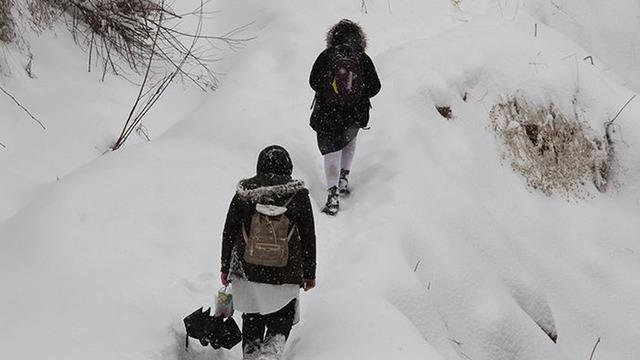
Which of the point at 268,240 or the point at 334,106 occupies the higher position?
the point at 268,240

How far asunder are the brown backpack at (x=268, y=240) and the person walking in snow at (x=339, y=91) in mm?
2023

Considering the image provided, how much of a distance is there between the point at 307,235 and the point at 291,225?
0.12 m

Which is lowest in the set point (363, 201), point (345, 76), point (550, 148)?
point (550, 148)

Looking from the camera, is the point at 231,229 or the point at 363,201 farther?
the point at 363,201

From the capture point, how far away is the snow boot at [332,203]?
5559 millimetres

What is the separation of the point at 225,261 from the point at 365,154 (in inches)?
126

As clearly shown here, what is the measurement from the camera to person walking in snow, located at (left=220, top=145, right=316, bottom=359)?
3330mm

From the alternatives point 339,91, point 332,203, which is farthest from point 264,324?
point 339,91

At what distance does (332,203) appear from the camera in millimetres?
5566

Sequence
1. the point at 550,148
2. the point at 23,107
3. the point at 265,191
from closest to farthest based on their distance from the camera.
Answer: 1. the point at 265,191
2. the point at 23,107
3. the point at 550,148

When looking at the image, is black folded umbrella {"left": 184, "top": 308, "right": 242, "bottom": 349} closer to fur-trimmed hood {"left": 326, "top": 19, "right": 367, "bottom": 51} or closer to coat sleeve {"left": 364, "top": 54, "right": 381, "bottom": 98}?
coat sleeve {"left": 364, "top": 54, "right": 381, "bottom": 98}

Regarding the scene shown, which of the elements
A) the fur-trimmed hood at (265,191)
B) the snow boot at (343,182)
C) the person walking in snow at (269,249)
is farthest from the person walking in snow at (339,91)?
the fur-trimmed hood at (265,191)

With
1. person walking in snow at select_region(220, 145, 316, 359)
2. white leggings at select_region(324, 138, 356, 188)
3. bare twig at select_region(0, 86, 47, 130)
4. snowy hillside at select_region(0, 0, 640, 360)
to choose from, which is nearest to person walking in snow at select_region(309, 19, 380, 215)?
white leggings at select_region(324, 138, 356, 188)

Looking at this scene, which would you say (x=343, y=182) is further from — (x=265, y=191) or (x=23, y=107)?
(x=23, y=107)
